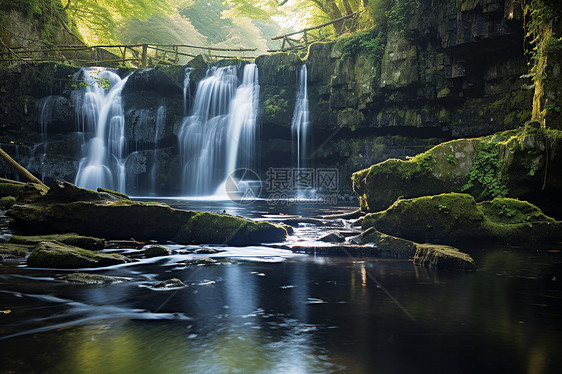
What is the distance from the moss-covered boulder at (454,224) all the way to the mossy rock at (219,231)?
7.97 ft

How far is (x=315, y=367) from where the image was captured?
9.30ft

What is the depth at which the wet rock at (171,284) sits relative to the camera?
4.87m

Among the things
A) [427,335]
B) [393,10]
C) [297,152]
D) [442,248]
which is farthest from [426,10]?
[427,335]

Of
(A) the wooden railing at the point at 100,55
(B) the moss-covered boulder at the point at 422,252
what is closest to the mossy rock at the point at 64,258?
(B) the moss-covered boulder at the point at 422,252

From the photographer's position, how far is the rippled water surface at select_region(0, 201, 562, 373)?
2.88 metres

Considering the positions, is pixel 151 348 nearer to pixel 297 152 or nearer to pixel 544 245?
pixel 544 245

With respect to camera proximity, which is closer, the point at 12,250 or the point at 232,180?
the point at 12,250

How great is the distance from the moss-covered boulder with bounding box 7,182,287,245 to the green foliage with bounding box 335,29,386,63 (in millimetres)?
13712

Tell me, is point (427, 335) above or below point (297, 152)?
below

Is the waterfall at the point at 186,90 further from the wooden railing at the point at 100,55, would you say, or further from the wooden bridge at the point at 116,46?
the wooden railing at the point at 100,55

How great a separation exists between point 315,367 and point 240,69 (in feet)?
70.4

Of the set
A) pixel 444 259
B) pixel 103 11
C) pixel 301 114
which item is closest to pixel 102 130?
pixel 301 114

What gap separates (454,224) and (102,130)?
68.1 ft

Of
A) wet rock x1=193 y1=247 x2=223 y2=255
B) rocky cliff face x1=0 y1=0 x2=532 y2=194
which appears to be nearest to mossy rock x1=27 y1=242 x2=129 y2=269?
wet rock x1=193 y1=247 x2=223 y2=255
